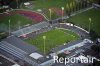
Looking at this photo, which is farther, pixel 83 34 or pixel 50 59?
pixel 83 34

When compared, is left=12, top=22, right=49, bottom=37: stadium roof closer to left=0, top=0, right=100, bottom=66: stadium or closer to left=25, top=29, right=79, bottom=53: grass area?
left=0, top=0, right=100, bottom=66: stadium

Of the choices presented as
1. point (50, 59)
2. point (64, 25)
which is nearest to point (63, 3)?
point (64, 25)

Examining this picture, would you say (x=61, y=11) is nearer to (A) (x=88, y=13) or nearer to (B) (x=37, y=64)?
(A) (x=88, y=13)

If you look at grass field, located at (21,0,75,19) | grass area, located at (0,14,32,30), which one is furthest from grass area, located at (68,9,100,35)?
grass area, located at (0,14,32,30)

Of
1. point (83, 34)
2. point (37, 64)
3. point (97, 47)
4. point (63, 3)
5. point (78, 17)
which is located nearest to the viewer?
point (37, 64)

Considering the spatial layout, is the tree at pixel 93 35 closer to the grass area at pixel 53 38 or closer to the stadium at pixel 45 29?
the stadium at pixel 45 29

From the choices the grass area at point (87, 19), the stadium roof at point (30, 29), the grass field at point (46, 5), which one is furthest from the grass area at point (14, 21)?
the grass area at point (87, 19)

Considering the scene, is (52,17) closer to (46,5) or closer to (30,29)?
(46,5)

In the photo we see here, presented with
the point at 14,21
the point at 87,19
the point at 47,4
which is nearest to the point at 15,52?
the point at 14,21
